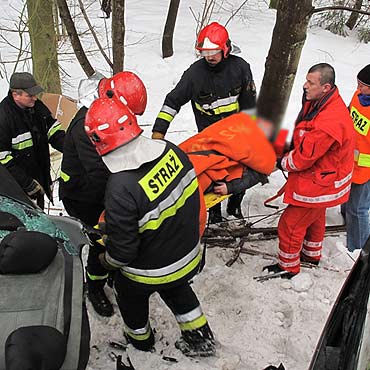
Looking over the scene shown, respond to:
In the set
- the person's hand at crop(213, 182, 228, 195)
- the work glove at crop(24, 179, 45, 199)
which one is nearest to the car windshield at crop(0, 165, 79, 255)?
the work glove at crop(24, 179, 45, 199)

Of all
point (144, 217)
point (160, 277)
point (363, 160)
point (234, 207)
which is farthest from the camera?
point (234, 207)

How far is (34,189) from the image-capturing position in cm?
415

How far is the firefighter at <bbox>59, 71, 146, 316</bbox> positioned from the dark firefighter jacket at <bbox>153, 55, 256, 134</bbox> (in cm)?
85

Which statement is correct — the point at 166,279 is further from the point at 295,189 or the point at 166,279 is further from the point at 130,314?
the point at 295,189

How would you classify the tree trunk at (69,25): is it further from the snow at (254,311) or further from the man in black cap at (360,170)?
the man in black cap at (360,170)

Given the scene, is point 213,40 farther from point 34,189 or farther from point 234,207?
point 34,189

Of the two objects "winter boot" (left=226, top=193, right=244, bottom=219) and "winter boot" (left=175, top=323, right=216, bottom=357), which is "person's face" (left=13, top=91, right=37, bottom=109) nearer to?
"winter boot" (left=226, top=193, right=244, bottom=219)

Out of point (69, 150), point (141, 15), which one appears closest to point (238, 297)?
point (69, 150)

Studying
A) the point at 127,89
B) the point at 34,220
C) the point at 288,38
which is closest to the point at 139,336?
the point at 34,220

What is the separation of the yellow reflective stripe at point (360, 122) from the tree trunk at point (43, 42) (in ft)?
14.7

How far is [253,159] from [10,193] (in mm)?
1543

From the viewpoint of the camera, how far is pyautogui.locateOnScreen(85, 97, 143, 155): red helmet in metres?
2.56

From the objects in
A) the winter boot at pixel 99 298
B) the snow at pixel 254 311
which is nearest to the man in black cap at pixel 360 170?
the snow at pixel 254 311

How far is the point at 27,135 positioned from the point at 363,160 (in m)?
2.75
